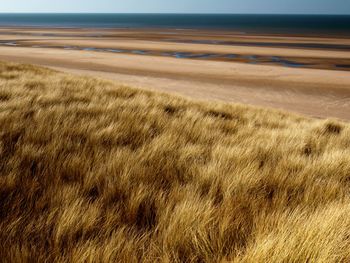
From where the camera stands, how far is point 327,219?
2.07 m

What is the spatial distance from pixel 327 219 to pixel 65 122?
3211 mm

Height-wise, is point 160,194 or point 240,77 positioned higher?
point 160,194

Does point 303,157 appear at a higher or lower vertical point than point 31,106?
lower

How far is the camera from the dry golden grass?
1.77 meters

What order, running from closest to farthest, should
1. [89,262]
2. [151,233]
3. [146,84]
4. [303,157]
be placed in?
[89,262] < [151,233] < [303,157] < [146,84]

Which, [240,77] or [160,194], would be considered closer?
[160,194]

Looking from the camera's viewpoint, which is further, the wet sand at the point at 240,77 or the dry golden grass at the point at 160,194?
the wet sand at the point at 240,77

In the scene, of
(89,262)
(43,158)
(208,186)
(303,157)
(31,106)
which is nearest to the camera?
(89,262)

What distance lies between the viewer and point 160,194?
2.40m

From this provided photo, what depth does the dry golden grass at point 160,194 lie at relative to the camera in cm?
177

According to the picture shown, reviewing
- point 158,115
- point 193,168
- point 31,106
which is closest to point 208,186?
point 193,168

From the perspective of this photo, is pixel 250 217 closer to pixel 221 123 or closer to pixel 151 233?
pixel 151 233

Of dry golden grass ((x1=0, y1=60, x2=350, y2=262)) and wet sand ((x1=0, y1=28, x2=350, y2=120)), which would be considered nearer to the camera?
Answer: dry golden grass ((x1=0, y1=60, x2=350, y2=262))

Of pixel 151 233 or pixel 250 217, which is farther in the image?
pixel 250 217
